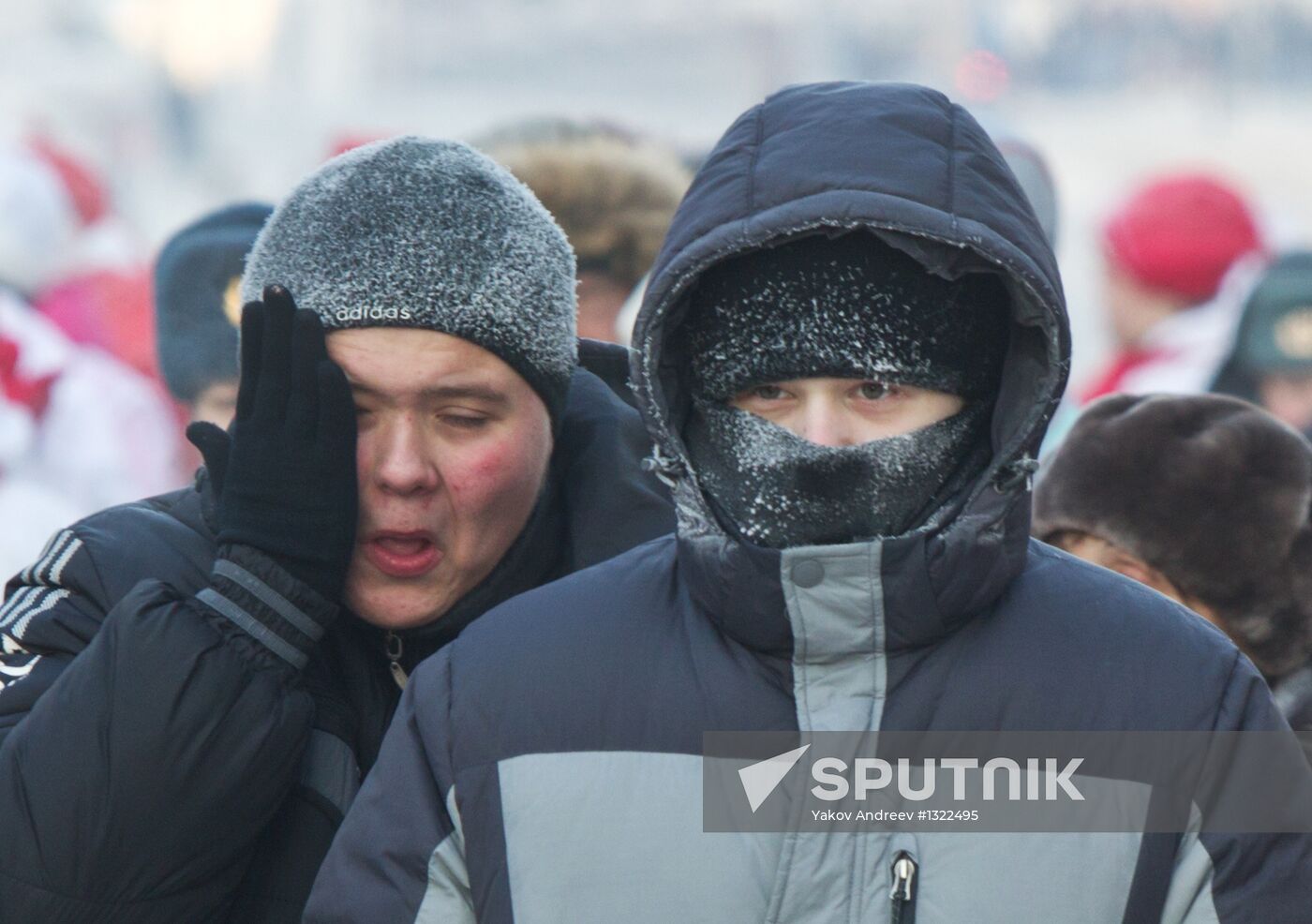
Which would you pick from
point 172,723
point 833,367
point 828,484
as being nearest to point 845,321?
point 833,367

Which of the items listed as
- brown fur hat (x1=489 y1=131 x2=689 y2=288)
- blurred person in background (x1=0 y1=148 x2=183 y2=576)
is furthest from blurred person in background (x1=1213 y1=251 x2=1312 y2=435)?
blurred person in background (x1=0 y1=148 x2=183 y2=576)

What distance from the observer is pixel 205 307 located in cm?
340

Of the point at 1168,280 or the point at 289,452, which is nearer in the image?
Answer: the point at 289,452

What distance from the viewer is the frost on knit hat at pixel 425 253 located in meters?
2.16

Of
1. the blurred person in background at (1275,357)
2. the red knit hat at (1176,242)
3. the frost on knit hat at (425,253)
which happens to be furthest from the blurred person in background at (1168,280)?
the frost on knit hat at (425,253)

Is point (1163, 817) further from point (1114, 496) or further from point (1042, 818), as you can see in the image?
point (1114, 496)

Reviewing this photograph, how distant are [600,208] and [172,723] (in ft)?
7.05

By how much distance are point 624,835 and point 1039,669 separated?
0.42m

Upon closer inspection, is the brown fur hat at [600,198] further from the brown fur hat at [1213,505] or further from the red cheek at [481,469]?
the red cheek at [481,469]

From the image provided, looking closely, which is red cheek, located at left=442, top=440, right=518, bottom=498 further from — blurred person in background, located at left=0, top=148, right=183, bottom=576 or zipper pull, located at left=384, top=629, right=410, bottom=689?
blurred person in background, located at left=0, top=148, right=183, bottom=576

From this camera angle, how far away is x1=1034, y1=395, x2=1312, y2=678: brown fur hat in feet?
8.08

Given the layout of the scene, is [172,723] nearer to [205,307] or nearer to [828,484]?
[828,484]

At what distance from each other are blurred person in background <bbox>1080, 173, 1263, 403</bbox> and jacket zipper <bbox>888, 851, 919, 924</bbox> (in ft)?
11.9

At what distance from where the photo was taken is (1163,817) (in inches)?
66.2
